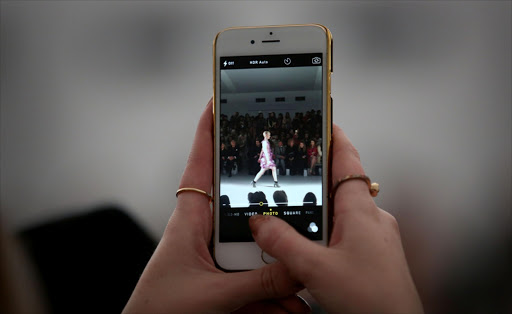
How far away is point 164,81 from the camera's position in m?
0.85

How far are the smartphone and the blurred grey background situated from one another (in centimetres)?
24

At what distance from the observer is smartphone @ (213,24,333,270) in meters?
0.55

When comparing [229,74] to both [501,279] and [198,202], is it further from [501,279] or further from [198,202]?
[501,279]

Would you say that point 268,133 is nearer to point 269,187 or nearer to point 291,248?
point 269,187

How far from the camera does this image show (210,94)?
837 mm

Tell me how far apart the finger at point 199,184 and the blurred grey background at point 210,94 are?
27 cm

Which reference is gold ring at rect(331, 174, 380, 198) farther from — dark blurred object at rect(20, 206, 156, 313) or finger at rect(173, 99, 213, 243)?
dark blurred object at rect(20, 206, 156, 313)

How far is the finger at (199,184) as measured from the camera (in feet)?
1.71

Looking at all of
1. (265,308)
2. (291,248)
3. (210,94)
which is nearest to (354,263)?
(291,248)

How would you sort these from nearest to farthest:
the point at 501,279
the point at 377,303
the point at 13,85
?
the point at 377,303, the point at 501,279, the point at 13,85

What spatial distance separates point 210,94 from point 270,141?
0.31m

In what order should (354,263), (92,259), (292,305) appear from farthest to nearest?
(92,259) < (292,305) < (354,263)

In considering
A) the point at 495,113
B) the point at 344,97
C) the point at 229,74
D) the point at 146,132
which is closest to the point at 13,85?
the point at 146,132

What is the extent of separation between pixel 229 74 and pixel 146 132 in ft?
1.11
